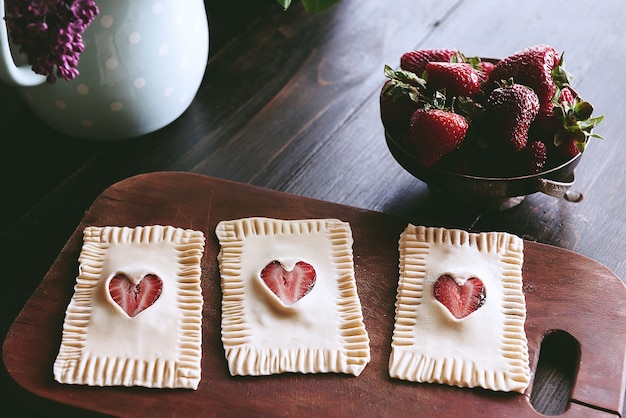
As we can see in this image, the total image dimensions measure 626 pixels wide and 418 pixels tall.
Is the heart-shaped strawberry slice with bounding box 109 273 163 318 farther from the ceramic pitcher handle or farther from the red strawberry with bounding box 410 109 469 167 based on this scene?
the red strawberry with bounding box 410 109 469 167

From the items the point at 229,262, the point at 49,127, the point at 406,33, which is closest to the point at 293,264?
the point at 229,262

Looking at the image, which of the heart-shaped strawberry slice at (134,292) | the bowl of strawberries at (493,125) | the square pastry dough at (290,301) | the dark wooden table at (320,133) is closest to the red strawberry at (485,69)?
the bowl of strawberries at (493,125)

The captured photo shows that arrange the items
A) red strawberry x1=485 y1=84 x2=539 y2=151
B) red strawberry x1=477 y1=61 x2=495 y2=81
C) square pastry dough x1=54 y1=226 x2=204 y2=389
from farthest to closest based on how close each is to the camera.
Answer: red strawberry x1=477 y1=61 x2=495 y2=81 → red strawberry x1=485 y1=84 x2=539 y2=151 → square pastry dough x1=54 y1=226 x2=204 y2=389

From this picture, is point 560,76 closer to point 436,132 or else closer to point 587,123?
point 587,123

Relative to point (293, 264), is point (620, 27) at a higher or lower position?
higher

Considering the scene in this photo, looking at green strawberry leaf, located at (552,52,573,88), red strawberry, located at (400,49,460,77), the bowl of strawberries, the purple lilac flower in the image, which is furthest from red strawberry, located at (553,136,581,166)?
the purple lilac flower

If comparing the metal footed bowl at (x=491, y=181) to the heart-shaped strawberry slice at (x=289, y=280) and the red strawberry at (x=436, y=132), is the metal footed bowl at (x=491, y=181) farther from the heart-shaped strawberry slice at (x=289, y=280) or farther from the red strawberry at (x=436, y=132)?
the heart-shaped strawberry slice at (x=289, y=280)

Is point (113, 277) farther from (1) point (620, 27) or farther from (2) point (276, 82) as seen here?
(1) point (620, 27)
